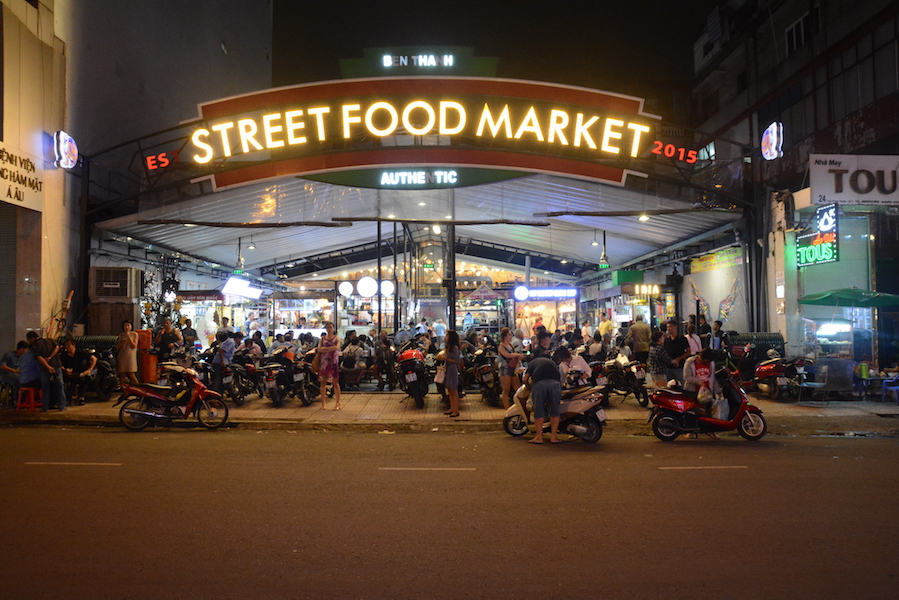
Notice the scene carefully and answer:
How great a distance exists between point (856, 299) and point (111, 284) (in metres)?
18.5

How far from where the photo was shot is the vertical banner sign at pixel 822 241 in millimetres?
13491

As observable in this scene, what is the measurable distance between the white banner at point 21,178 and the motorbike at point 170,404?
592 centimetres

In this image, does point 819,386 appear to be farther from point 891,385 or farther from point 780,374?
point 891,385

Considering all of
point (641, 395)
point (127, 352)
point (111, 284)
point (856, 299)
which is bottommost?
point (641, 395)

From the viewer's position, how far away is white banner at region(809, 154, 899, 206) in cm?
1263

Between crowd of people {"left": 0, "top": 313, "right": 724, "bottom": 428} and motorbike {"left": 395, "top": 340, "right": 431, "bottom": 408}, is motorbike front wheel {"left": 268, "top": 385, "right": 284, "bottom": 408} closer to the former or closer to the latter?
crowd of people {"left": 0, "top": 313, "right": 724, "bottom": 428}

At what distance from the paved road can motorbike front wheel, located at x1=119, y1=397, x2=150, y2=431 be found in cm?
186

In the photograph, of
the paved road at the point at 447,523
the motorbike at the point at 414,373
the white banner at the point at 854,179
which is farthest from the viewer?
the motorbike at the point at 414,373

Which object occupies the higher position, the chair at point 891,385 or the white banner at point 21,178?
the white banner at point 21,178

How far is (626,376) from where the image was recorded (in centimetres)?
1393

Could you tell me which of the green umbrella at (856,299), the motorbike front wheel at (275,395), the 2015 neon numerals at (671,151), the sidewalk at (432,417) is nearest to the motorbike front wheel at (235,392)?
the sidewalk at (432,417)

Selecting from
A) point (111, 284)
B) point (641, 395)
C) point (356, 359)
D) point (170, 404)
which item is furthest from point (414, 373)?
point (111, 284)

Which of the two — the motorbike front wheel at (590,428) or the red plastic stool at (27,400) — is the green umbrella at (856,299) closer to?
the motorbike front wheel at (590,428)

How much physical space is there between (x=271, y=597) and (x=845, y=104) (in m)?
21.2
